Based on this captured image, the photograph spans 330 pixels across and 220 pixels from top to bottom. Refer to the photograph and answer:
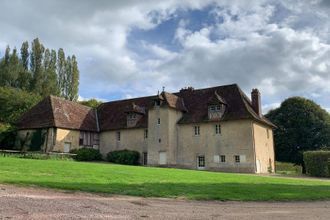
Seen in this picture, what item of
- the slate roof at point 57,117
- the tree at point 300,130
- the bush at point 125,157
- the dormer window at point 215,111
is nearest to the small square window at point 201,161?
the dormer window at point 215,111

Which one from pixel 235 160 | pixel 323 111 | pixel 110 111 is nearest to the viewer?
pixel 235 160

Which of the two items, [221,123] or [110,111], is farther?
[110,111]

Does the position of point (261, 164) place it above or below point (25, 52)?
below

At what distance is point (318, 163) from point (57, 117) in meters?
27.1

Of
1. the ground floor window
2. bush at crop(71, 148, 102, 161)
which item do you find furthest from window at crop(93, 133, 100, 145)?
the ground floor window

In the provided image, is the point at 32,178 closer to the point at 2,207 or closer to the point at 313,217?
the point at 2,207

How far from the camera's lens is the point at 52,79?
6488cm

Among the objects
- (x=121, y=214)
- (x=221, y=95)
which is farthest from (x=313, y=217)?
(x=221, y=95)

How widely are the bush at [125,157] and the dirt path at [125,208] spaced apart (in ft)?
92.4

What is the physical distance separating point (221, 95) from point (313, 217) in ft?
102

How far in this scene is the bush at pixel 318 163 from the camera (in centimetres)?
3509

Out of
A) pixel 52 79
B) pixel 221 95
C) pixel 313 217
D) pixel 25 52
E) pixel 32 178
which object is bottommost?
pixel 313 217

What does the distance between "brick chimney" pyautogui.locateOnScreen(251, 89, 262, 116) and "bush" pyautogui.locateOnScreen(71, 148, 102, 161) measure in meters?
18.0

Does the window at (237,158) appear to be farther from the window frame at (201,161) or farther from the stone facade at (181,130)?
the window frame at (201,161)
